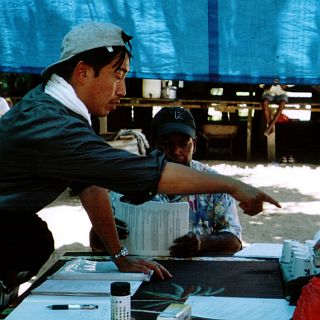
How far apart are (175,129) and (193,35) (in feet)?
1.78

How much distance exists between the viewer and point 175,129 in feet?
9.97

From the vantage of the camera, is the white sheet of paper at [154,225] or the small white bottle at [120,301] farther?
the white sheet of paper at [154,225]

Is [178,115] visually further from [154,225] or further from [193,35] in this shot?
[154,225]

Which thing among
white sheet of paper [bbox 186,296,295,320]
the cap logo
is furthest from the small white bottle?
the cap logo

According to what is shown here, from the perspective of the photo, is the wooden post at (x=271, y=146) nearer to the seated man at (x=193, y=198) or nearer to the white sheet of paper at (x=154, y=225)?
the seated man at (x=193, y=198)

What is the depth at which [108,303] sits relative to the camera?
1.99 metres

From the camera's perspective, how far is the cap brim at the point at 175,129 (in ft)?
9.97

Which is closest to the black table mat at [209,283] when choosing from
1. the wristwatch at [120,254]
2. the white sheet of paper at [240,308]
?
the white sheet of paper at [240,308]

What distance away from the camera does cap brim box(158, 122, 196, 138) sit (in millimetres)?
3039

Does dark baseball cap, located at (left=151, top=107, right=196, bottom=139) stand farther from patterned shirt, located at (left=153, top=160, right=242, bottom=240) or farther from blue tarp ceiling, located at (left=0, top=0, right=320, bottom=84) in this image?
blue tarp ceiling, located at (left=0, top=0, right=320, bottom=84)

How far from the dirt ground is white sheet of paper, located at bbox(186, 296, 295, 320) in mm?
3184

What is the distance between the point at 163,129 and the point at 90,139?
1.31 metres

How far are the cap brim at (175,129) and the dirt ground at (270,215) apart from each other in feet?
7.90

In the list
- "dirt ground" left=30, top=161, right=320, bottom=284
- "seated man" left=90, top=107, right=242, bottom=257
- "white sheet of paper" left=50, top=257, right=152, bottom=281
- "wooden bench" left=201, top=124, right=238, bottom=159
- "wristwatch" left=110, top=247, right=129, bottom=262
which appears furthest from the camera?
"wooden bench" left=201, top=124, right=238, bottom=159
